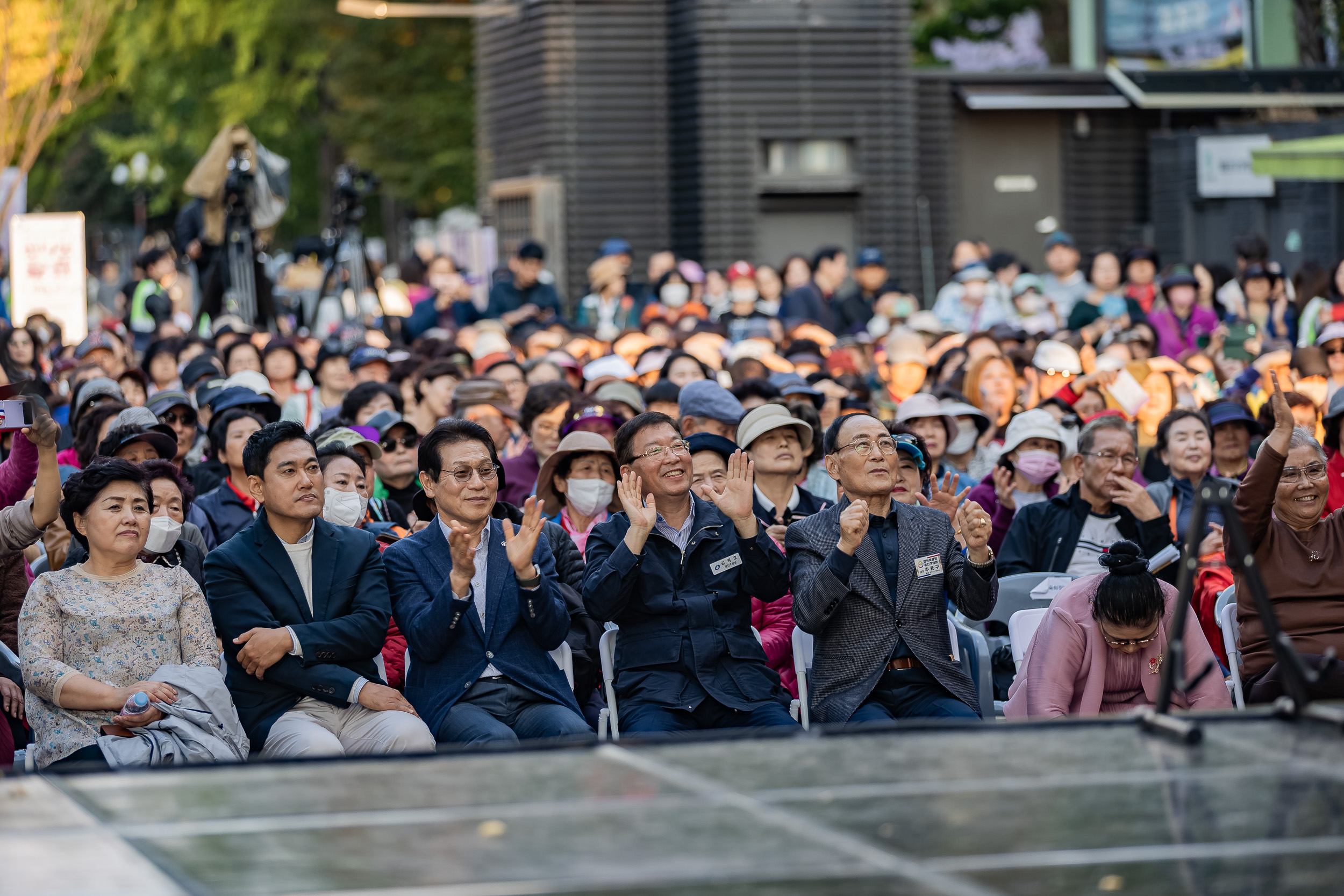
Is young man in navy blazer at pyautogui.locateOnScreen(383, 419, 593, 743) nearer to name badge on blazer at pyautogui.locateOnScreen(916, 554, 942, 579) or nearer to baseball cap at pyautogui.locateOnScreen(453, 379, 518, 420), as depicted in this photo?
name badge on blazer at pyautogui.locateOnScreen(916, 554, 942, 579)

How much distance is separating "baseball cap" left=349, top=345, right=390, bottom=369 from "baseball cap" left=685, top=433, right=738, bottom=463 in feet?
14.8

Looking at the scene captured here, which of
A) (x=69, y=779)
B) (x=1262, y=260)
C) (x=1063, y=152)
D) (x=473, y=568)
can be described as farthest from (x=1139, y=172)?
(x=69, y=779)

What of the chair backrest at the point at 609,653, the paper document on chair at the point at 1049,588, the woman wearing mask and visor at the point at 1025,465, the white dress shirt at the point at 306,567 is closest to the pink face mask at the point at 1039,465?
the woman wearing mask and visor at the point at 1025,465

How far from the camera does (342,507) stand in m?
7.83

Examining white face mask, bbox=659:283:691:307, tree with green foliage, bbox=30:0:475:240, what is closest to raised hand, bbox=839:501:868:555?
white face mask, bbox=659:283:691:307

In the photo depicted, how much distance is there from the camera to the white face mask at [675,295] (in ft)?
57.7

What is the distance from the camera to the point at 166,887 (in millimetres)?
3275

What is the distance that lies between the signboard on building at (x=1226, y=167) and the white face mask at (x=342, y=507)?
1844 cm

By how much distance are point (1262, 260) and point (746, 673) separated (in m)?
10.0

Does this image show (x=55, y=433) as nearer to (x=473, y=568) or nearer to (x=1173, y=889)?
(x=473, y=568)

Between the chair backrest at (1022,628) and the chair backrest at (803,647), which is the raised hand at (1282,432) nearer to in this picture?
the chair backrest at (1022,628)

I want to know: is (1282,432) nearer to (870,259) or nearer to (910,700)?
(910,700)

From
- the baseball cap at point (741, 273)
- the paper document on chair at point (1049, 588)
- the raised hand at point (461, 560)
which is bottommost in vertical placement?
the paper document on chair at point (1049, 588)

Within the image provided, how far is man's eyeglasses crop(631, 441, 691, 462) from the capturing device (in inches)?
280
